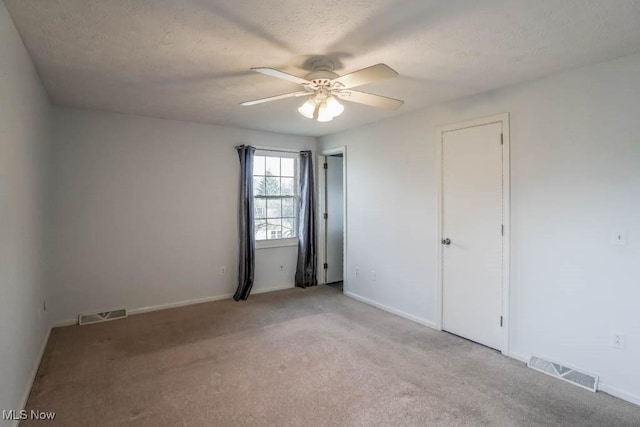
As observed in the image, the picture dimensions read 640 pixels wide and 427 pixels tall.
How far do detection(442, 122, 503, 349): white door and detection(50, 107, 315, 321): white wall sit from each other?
2.74 m

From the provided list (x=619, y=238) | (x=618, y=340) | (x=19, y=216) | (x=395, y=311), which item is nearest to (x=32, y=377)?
(x=19, y=216)

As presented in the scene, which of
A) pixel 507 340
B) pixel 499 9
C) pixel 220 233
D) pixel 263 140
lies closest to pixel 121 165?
pixel 220 233

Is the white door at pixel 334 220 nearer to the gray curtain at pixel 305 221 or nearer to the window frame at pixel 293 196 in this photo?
the gray curtain at pixel 305 221

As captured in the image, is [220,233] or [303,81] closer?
[303,81]

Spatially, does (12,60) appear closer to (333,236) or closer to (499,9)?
(499,9)

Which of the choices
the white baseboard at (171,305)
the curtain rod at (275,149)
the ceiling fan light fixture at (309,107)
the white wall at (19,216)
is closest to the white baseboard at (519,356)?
the ceiling fan light fixture at (309,107)

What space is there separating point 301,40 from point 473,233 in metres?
2.44

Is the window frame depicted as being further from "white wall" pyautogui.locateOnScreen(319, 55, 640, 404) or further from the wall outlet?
the wall outlet

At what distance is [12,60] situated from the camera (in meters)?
2.01

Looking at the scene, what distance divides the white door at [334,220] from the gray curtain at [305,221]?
0.35 meters

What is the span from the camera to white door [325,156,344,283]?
5.60m

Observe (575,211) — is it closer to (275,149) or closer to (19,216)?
(275,149)

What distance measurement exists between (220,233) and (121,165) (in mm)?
1486

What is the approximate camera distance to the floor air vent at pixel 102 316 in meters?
3.77
